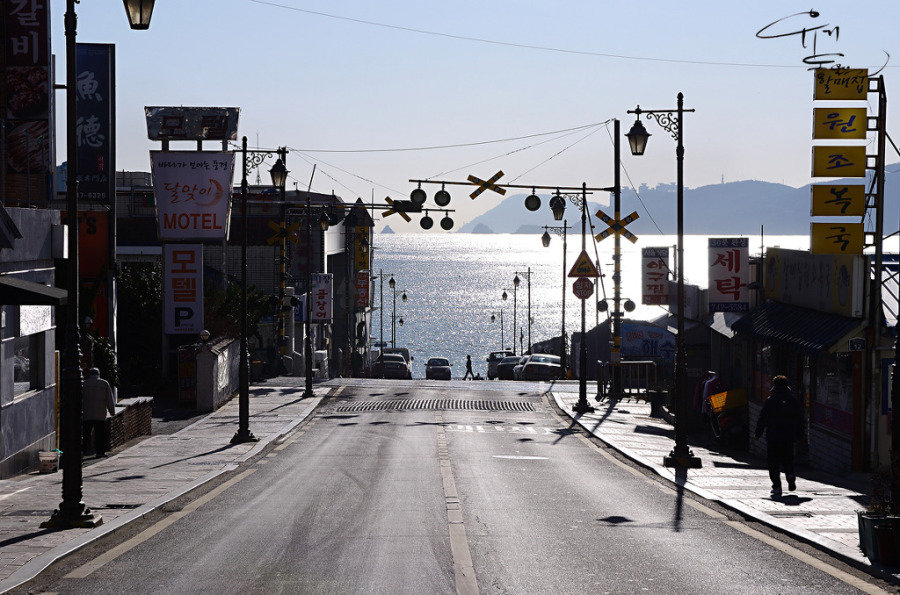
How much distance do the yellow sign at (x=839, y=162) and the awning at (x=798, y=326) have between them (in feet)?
9.42

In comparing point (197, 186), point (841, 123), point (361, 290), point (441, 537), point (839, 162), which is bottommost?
point (441, 537)

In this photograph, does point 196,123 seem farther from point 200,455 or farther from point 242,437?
point 200,455

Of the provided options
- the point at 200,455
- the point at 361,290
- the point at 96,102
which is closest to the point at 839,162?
the point at 200,455

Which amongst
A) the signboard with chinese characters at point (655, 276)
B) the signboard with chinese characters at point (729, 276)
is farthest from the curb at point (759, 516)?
the signboard with chinese characters at point (655, 276)

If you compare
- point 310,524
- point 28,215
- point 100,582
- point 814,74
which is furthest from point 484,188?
point 100,582

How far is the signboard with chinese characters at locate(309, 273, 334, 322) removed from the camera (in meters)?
45.7

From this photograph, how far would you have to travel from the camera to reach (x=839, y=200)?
67.0 feet

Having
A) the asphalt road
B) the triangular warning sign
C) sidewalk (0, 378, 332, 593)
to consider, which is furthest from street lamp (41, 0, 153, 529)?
the triangular warning sign

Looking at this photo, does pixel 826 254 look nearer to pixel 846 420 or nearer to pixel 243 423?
pixel 846 420

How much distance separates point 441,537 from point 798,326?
1251 cm

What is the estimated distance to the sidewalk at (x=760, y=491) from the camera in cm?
1331

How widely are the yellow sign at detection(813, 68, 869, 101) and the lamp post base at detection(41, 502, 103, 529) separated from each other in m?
15.7

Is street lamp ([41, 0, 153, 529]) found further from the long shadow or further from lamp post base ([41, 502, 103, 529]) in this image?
the long shadow

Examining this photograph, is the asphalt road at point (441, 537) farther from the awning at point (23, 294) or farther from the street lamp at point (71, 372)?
the awning at point (23, 294)
